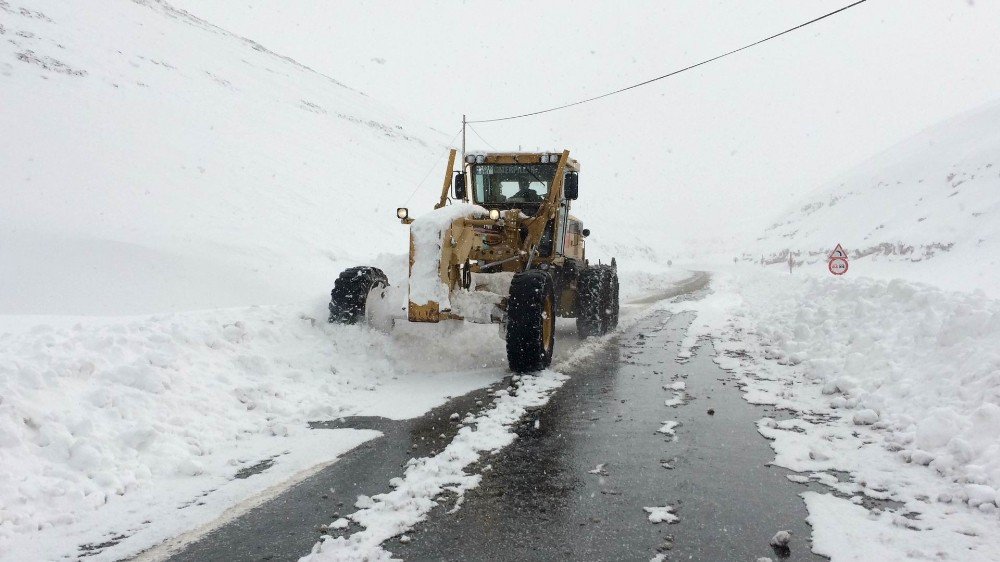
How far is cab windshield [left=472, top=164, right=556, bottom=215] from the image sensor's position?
31.0 ft

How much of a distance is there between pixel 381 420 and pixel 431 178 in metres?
31.0

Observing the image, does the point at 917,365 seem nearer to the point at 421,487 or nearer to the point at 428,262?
the point at 421,487

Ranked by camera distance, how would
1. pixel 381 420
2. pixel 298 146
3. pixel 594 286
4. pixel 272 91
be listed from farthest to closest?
pixel 272 91, pixel 298 146, pixel 594 286, pixel 381 420

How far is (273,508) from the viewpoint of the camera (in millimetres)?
3686

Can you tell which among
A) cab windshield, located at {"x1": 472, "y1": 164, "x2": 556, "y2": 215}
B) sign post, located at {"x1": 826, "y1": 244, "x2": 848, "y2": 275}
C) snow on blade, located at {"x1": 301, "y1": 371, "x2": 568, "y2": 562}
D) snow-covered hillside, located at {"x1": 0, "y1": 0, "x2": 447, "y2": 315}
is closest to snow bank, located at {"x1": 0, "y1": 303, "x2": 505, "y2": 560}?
snow on blade, located at {"x1": 301, "y1": 371, "x2": 568, "y2": 562}

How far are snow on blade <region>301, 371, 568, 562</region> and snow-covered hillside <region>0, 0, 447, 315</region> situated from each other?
21.6ft

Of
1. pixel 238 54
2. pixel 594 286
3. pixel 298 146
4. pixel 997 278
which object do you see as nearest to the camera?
pixel 594 286

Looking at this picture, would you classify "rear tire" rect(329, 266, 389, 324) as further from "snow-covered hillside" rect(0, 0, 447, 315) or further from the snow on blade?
"snow-covered hillside" rect(0, 0, 447, 315)

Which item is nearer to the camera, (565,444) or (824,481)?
(824,481)

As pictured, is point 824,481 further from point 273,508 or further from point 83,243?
point 83,243

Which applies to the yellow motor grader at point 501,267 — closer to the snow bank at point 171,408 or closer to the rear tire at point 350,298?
the rear tire at point 350,298

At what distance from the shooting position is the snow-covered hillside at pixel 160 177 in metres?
10.2

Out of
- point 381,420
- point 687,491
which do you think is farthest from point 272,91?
point 687,491

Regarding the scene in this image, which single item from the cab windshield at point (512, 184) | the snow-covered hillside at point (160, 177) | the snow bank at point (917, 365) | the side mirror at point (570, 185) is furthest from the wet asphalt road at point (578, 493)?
the snow-covered hillside at point (160, 177)
